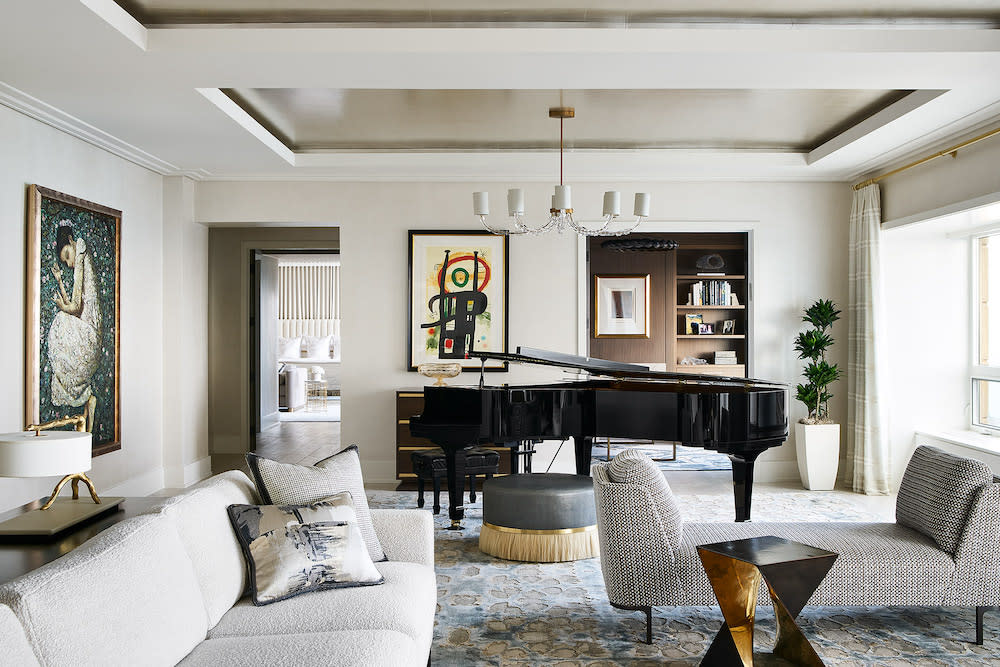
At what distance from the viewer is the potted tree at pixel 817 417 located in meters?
6.12

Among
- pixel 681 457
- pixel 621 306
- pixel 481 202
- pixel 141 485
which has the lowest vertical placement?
pixel 681 457

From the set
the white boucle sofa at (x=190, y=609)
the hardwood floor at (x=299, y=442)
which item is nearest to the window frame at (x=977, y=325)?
the white boucle sofa at (x=190, y=609)

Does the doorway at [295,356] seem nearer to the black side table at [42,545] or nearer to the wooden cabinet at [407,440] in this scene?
the wooden cabinet at [407,440]

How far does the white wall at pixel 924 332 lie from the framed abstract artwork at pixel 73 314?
20.1 feet

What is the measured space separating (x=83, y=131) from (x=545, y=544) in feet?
13.2

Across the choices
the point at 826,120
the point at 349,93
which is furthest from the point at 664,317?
the point at 349,93

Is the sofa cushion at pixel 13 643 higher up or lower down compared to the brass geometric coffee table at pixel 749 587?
higher up

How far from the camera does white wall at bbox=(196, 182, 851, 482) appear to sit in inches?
259

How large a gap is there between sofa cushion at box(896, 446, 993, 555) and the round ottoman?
1.61 meters

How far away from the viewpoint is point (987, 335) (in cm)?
592

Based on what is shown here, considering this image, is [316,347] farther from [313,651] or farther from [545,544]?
[313,651]

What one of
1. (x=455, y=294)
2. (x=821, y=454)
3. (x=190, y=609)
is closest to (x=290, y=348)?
(x=455, y=294)

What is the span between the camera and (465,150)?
6117 mm

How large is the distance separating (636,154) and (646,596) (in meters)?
3.99
